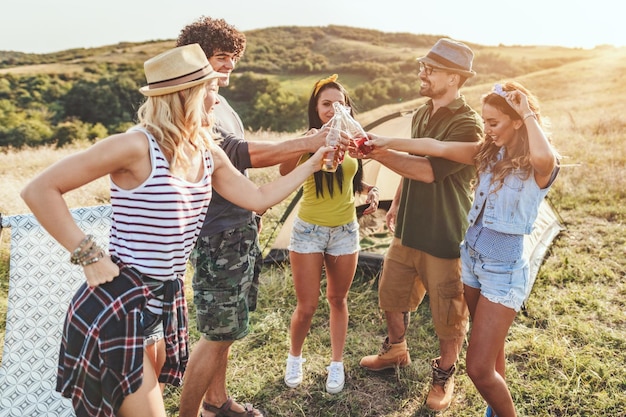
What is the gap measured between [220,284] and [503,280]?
4.97 ft

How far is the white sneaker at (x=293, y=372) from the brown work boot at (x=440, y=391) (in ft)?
3.05

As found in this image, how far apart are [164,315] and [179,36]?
1.60 m

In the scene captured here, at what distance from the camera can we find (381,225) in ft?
20.8

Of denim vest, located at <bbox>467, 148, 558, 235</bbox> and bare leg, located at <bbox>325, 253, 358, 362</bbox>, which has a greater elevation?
denim vest, located at <bbox>467, 148, 558, 235</bbox>

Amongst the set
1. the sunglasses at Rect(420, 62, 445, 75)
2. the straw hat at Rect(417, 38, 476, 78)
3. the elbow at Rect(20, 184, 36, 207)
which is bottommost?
the elbow at Rect(20, 184, 36, 207)

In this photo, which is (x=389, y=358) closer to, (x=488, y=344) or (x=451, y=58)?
(x=488, y=344)

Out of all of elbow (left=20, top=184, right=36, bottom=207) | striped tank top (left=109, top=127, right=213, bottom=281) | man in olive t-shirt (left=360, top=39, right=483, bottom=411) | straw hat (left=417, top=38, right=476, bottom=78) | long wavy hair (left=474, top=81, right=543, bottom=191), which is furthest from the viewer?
straw hat (left=417, top=38, right=476, bottom=78)

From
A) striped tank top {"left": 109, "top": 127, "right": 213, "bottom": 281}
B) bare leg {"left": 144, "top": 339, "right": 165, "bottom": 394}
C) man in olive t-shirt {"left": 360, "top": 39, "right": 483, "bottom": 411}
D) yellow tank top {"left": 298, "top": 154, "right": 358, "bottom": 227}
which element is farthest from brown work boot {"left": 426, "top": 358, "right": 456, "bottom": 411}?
striped tank top {"left": 109, "top": 127, "right": 213, "bottom": 281}

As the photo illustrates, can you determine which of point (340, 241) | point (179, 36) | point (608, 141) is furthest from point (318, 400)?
point (608, 141)

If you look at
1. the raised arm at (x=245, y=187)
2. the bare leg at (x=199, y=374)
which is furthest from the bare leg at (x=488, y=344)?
the bare leg at (x=199, y=374)

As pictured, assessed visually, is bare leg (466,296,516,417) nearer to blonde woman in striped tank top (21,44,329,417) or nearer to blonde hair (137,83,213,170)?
blonde woman in striped tank top (21,44,329,417)

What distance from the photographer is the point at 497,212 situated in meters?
2.53

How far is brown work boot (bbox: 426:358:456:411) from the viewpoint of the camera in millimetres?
3189

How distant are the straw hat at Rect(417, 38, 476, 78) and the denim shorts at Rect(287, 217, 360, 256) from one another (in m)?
1.18
